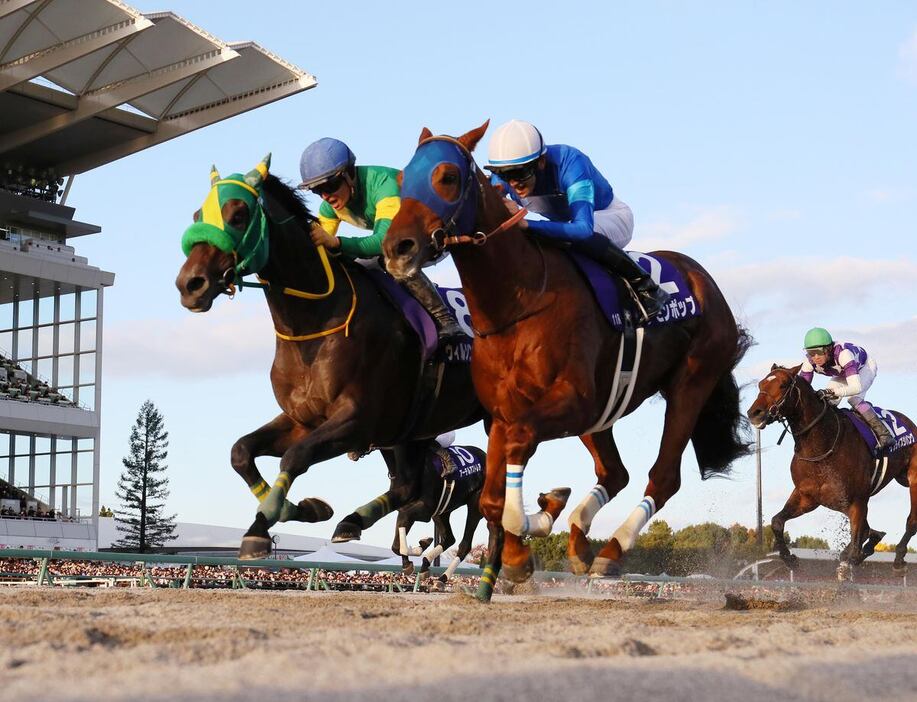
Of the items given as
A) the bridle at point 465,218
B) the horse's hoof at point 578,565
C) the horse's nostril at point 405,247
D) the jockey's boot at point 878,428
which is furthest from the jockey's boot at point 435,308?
the jockey's boot at point 878,428

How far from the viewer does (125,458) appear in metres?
55.8

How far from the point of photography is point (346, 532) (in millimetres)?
7809

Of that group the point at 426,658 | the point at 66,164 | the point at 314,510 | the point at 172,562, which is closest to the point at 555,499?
the point at 314,510

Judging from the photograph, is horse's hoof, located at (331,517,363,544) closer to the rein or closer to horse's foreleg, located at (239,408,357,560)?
horse's foreleg, located at (239,408,357,560)

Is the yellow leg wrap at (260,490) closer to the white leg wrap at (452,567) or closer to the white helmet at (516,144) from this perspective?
the white helmet at (516,144)

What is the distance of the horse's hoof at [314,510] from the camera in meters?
7.64

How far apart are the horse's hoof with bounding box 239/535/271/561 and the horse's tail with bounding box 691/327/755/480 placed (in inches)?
122

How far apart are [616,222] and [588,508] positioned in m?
1.73

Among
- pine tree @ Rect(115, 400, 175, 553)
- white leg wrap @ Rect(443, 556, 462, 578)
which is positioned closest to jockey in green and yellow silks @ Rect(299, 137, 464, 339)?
white leg wrap @ Rect(443, 556, 462, 578)

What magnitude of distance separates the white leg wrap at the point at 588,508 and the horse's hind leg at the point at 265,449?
1558 mm

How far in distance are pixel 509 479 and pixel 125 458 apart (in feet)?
169

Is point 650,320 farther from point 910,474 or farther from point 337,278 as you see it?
point 910,474

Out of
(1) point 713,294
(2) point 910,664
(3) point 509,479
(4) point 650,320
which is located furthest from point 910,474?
(2) point 910,664

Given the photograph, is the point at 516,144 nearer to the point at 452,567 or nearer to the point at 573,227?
the point at 573,227
